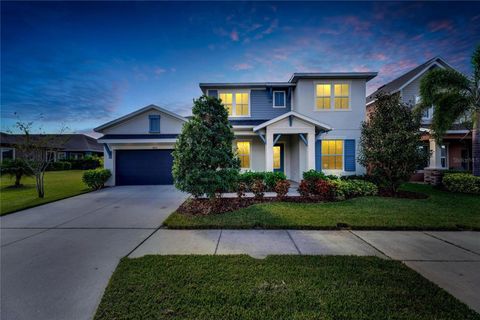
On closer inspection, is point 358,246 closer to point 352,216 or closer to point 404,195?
point 352,216

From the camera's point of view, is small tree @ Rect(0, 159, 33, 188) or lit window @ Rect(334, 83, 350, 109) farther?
small tree @ Rect(0, 159, 33, 188)

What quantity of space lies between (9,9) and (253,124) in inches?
464

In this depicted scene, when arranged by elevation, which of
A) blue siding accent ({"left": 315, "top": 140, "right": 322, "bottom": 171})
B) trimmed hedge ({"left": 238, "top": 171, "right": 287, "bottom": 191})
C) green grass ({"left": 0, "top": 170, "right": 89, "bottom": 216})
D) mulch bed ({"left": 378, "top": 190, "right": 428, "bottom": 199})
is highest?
blue siding accent ({"left": 315, "top": 140, "right": 322, "bottom": 171})

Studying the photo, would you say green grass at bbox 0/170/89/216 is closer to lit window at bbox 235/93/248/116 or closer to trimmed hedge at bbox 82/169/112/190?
trimmed hedge at bbox 82/169/112/190

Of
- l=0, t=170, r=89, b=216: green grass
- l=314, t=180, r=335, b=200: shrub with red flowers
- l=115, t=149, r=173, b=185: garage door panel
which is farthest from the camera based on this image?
l=115, t=149, r=173, b=185: garage door panel

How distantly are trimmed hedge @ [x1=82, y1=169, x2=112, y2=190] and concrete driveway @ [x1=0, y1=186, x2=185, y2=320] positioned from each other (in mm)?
4031

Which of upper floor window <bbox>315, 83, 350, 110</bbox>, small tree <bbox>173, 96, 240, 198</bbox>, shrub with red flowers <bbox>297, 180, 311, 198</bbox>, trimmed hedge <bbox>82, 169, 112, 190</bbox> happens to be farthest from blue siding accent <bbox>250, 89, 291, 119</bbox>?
trimmed hedge <bbox>82, 169, 112, 190</bbox>

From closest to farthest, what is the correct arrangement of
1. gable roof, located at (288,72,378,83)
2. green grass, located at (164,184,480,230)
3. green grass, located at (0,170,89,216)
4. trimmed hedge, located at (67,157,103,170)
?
green grass, located at (164,184,480,230), green grass, located at (0,170,89,216), gable roof, located at (288,72,378,83), trimmed hedge, located at (67,157,103,170)

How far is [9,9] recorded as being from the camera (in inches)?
308

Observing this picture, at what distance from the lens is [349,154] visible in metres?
12.3

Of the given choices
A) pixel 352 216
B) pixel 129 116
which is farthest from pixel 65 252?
pixel 129 116

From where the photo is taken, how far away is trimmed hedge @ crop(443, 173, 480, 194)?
8.98 meters

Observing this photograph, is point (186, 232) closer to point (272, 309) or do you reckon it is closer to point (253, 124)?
point (272, 309)

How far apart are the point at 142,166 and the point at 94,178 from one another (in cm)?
266
